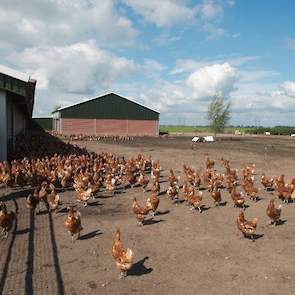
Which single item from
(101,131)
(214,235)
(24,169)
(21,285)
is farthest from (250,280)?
(101,131)

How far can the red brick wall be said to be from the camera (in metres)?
65.1

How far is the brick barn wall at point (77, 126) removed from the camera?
64.9m

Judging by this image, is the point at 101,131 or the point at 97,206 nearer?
the point at 97,206

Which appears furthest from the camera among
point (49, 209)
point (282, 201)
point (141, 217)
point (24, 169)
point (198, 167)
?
point (198, 167)

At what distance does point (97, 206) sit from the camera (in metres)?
14.8

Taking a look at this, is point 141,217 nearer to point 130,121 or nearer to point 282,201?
point 282,201

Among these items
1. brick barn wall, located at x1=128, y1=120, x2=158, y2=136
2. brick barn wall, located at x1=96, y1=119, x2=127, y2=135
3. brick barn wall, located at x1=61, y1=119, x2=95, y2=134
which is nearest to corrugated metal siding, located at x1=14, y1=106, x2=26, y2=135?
brick barn wall, located at x1=61, y1=119, x2=95, y2=134

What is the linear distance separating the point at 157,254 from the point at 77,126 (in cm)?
5712

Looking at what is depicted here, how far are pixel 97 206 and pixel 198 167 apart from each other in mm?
11640

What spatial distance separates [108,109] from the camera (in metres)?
66.4

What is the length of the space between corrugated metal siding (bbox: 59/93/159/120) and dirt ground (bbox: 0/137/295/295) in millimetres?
51787

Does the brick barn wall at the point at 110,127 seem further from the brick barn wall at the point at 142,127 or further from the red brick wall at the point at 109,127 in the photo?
the brick barn wall at the point at 142,127

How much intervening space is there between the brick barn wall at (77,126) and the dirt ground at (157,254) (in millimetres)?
51159

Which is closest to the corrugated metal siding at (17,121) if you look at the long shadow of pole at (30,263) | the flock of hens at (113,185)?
the flock of hens at (113,185)
